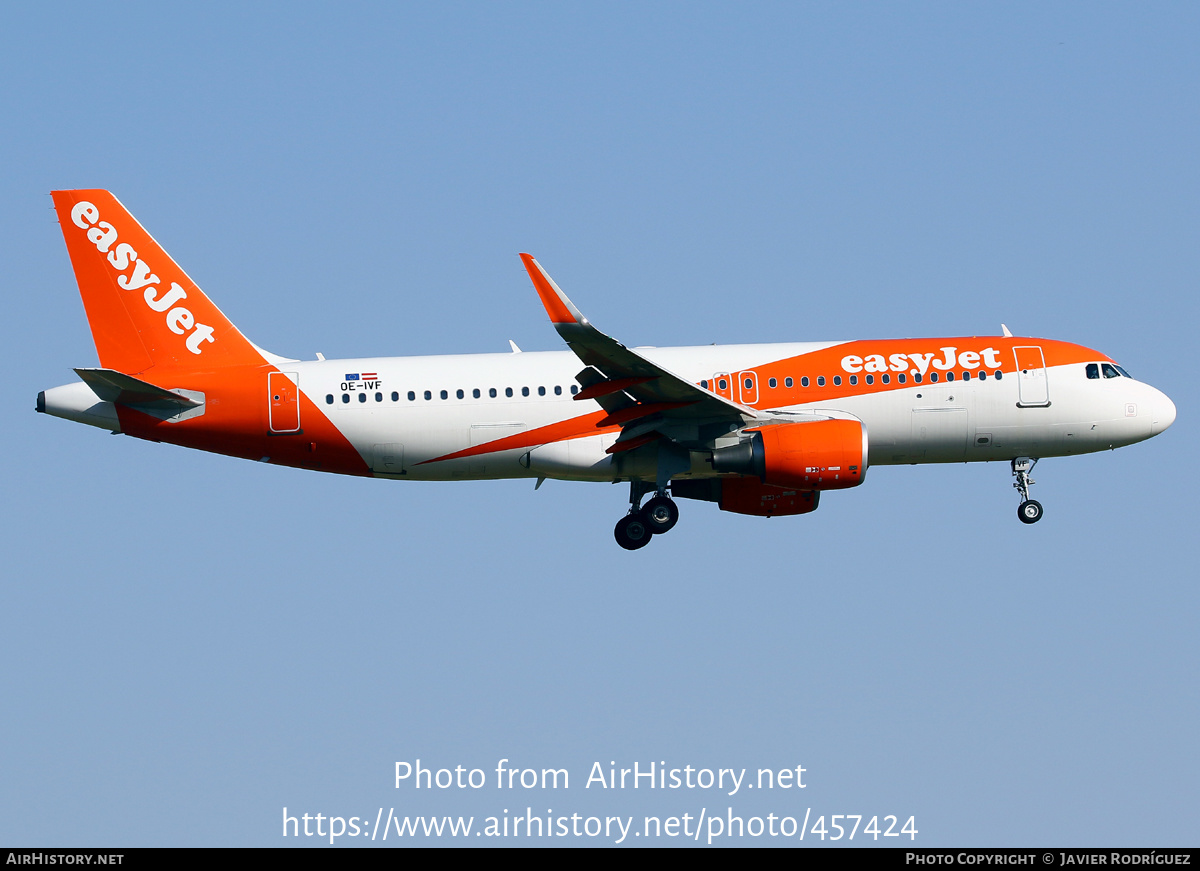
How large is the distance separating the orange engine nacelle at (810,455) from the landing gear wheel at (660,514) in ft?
11.3

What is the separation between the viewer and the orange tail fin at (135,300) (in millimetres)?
42469

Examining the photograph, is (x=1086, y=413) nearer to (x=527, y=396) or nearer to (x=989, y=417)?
(x=989, y=417)

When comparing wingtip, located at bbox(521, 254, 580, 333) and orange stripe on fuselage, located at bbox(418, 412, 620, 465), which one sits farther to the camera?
orange stripe on fuselage, located at bbox(418, 412, 620, 465)

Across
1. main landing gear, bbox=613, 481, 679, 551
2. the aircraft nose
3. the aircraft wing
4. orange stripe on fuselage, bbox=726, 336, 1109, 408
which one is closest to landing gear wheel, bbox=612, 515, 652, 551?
main landing gear, bbox=613, 481, 679, 551

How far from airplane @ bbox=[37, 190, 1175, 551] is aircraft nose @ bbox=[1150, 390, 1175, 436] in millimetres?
49

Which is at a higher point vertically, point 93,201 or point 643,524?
point 93,201

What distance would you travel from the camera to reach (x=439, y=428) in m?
41.0

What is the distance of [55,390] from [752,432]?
18.3 m

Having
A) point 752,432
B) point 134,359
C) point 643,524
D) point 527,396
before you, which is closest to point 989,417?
point 752,432

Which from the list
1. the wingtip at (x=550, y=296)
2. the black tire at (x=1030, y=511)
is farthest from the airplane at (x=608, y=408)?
the wingtip at (x=550, y=296)

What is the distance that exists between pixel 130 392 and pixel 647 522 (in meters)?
14.0

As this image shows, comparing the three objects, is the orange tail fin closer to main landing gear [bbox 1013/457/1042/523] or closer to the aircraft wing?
the aircraft wing

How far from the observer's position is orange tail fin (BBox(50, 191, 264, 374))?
42469mm

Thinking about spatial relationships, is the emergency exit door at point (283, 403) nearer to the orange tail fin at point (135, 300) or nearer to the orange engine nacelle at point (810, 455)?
the orange tail fin at point (135, 300)
